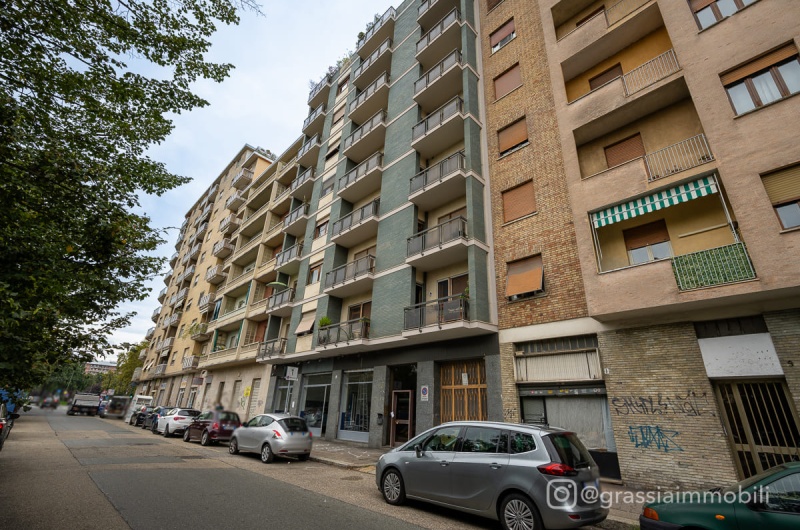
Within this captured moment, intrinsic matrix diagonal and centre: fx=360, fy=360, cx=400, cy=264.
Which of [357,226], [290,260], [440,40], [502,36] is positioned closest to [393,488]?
[357,226]

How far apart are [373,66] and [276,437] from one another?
2180 cm

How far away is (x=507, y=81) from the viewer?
15.6 meters

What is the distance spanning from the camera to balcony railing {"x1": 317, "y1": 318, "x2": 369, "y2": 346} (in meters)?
16.0

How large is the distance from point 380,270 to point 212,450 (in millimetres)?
9633

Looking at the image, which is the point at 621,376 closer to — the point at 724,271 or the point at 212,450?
the point at 724,271

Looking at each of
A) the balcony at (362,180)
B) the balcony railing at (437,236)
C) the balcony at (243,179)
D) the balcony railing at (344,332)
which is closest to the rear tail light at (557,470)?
the balcony railing at (437,236)

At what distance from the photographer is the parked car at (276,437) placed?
10781mm

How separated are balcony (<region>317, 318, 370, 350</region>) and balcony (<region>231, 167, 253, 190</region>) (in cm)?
2520

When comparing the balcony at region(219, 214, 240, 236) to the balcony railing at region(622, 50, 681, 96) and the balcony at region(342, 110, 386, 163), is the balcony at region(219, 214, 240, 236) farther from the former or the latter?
the balcony railing at region(622, 50, 681, 96)

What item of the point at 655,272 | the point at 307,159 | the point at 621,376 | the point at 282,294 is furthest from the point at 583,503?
the point at 307,159

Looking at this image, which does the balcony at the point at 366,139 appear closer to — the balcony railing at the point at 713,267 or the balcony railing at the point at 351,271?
the balcony railing at the point at 351,271

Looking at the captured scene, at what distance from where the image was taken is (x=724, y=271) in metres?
8.00

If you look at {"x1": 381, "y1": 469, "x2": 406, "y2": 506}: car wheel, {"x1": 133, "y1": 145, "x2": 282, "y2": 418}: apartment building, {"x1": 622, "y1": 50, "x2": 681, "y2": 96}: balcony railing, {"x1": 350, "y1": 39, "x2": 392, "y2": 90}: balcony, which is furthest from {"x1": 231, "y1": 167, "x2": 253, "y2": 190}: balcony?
{"x1": 381, "y1": 469, "x2": 406, "y2": 506}: car wheel

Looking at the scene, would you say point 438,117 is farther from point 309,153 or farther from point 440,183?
point 309,153
